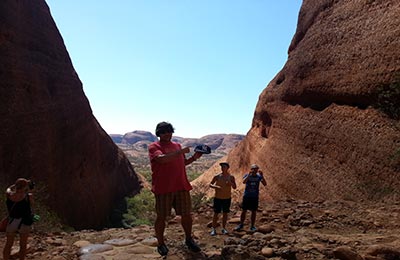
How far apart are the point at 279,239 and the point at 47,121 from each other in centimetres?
1326

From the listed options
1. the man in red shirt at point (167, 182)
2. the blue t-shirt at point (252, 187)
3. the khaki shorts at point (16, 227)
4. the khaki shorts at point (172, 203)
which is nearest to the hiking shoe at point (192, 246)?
the man in red shirt at point (167, 182)

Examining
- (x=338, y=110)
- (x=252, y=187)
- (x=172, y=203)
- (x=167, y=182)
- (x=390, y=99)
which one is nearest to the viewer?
(x=167, y=182)

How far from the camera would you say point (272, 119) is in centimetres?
1836

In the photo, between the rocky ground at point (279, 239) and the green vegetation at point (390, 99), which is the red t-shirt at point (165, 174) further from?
the green vegetation at point (390, 99)

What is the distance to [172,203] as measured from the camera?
493 centimetres

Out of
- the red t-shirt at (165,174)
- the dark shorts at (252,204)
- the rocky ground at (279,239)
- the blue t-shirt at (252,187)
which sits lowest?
the rocky ground at (279,239)

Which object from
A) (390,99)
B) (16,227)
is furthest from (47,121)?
(390,99)

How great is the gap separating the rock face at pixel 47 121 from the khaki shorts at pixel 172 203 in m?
8.83

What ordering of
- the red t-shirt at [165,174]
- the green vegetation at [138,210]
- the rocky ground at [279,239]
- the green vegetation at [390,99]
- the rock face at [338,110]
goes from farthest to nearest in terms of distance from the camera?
the green vegetation at [138,210] → the rock face at [338,110] → the green vegetation at [390,99] → the red t-shirt at [165,174] → the rocky ground at [279,239]

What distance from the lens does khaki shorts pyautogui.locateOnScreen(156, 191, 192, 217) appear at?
4.80 m

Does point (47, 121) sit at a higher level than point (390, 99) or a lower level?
lower

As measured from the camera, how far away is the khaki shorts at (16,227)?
197 inches

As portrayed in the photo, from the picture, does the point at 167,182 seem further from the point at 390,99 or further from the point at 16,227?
the point at 390,99

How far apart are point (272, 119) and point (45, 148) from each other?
1034 centimetres
